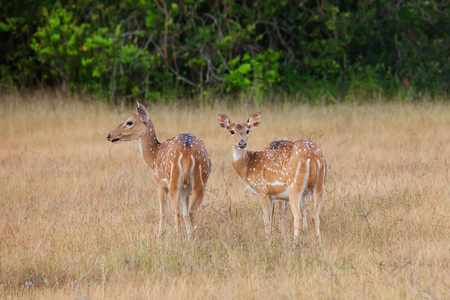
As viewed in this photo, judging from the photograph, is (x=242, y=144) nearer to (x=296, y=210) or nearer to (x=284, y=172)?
(x=284, y=172)

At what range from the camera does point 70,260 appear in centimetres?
612

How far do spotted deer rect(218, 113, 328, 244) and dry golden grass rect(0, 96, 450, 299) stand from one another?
0.94ft

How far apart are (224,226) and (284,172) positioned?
97cm

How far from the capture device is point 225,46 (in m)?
15.9

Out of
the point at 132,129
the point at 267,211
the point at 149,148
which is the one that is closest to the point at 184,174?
the point at 267,211

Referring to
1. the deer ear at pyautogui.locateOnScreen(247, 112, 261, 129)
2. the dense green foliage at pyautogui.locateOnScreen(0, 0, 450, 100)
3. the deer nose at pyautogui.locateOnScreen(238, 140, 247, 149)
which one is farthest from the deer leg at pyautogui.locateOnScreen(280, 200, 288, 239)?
the dense green foliage at pyautogui.locateOnScreen(0, 0, 450, 100)

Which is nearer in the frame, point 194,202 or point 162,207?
point 194,202

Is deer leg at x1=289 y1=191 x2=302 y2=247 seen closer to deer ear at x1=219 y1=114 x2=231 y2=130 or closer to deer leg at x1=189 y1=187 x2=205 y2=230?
deer leg at x1=189 y1=187 x2=205 y2=230

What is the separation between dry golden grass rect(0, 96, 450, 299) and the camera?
5422 mm

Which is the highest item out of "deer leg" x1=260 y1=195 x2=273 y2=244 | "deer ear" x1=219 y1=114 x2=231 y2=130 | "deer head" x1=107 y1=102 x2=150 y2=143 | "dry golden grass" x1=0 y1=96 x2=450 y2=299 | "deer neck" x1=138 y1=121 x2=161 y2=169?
"deer ear" x1=219 y1=114 x2=231 y2=130

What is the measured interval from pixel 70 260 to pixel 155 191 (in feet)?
8.89

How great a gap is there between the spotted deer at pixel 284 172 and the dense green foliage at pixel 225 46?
8371 millimetres

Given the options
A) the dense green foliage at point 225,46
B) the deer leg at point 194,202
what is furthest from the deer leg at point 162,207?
the dense green foliage at point 225,46

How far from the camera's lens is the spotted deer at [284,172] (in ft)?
20.5
